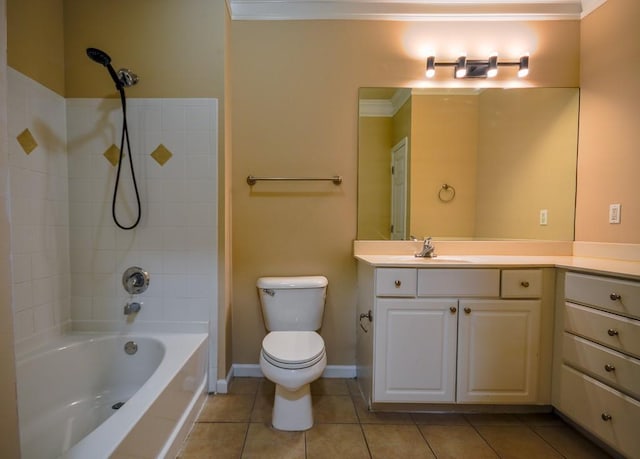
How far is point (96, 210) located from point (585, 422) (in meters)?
2.85

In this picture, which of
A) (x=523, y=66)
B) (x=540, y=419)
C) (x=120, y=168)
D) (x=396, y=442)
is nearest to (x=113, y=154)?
(x=120, y=168)

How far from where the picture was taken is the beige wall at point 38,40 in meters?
1.39

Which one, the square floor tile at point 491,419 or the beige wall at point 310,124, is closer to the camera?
the square floor tile at point 491,419

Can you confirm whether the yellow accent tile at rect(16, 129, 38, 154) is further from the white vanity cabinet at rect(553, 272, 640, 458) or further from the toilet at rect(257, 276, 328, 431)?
the white vanity cabinet at rect(553, 272, 640, 458)

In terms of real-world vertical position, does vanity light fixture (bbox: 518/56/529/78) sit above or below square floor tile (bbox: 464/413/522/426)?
above

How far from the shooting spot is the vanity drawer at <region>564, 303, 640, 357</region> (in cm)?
120

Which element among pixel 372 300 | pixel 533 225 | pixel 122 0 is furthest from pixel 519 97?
pixel 122 0

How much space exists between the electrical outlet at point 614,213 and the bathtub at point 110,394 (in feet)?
8.29

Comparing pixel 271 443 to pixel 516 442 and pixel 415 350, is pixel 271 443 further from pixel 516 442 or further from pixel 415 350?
pixel 516 442

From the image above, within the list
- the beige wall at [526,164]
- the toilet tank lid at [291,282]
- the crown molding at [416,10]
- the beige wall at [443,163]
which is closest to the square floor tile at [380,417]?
the toilet tank lid at [291,282]

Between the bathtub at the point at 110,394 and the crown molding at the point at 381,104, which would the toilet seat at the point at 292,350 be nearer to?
the bathtub at the point at 110,394

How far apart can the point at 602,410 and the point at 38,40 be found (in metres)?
3.35

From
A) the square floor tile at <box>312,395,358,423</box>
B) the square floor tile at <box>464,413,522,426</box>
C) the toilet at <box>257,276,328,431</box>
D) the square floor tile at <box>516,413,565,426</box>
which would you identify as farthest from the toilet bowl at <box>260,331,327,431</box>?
the square floor tile at <box>516,413,565,426</box>

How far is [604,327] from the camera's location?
4.30ft
